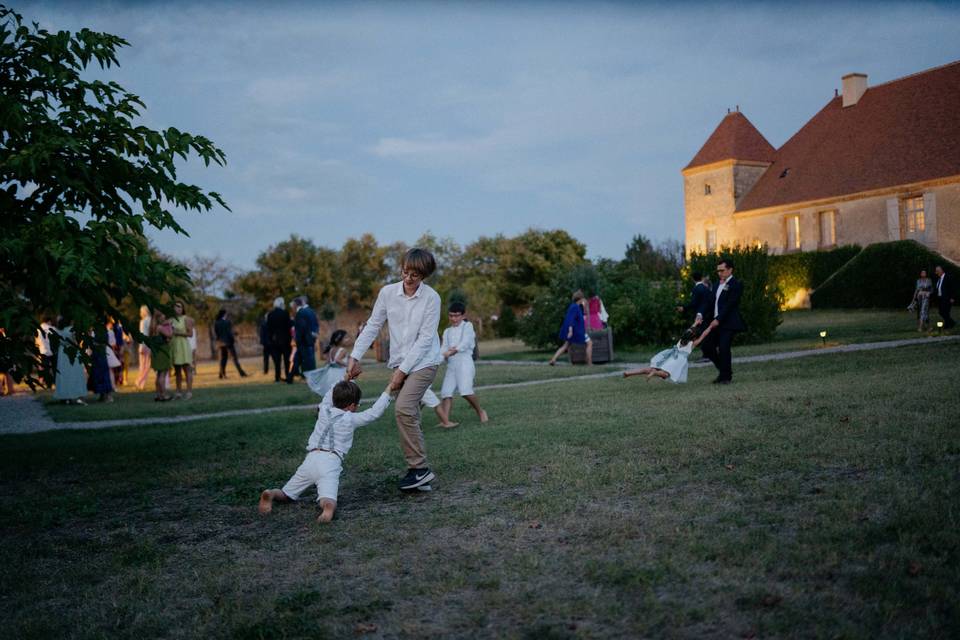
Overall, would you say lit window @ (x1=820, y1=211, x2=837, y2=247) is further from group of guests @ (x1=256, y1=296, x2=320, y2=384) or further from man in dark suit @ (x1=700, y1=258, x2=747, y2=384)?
man in dark suit @ (x1=700, y1=258, x2=747, y2=384)

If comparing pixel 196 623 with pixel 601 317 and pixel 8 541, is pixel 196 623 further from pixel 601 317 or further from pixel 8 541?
pixel 601 317

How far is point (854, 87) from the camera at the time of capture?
43.2m

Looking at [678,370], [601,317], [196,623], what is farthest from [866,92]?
[196,623]

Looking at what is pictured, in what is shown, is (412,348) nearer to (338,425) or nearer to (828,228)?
(338,425)

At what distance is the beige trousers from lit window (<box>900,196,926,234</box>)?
120 ft

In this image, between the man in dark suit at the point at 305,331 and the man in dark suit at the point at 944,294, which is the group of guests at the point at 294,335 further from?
the man in dark suit at the point at 944,294

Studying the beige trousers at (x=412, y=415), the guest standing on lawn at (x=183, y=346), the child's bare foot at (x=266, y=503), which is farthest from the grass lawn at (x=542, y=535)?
the guest standing on lawn at (x=183, y=346)

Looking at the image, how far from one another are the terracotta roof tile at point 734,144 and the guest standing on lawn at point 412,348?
1729 inches

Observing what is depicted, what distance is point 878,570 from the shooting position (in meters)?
3.72

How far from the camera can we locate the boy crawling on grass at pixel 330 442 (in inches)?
234

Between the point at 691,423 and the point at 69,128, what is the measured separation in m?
6.65

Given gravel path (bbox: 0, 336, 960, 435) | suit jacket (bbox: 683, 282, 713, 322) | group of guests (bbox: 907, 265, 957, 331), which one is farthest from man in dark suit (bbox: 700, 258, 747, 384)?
group of guests (bbox: 907, 265, 957, 331)

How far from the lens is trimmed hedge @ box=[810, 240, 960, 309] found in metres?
32.6

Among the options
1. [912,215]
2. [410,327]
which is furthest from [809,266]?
[410,327]
